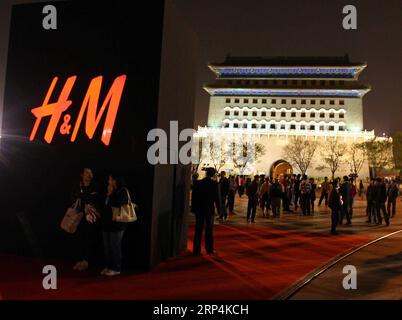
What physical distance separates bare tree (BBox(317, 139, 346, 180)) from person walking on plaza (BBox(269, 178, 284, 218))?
41.5 metres

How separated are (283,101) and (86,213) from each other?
5970 centimetres

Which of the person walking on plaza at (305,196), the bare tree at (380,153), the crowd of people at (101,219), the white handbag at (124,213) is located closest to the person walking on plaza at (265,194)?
the person walking on plaza at (305,196)

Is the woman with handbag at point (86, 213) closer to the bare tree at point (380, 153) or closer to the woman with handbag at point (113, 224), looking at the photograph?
the woman with handbag at point (113, 224)

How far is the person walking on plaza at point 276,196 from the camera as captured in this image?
43.9 ft

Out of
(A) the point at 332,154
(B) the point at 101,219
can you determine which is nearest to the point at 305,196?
(B) the point at 101,219

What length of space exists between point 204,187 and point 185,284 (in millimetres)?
2239

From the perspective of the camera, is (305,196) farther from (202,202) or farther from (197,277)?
(197,277)

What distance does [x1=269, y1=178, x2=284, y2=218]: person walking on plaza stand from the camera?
13.4 metres

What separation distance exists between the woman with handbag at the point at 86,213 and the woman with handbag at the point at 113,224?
0.77ft

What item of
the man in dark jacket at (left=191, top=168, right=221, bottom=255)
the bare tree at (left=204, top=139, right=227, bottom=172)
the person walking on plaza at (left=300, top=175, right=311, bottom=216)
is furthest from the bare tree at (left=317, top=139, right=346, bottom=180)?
the man in dark jacket at (left=191, top=168, right=221, bottom=255)
